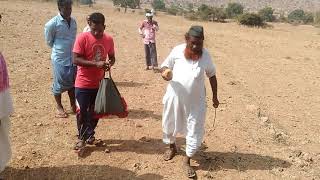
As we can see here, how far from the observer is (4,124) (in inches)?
171

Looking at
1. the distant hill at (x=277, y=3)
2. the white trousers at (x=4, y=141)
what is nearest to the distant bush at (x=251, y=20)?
the white trousers at (x=4, y=141)

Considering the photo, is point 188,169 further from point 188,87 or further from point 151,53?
point 151,53

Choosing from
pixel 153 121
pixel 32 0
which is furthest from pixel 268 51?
pixel 32 0

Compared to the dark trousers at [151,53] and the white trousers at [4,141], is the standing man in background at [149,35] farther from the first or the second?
the white trousers at [4,141]

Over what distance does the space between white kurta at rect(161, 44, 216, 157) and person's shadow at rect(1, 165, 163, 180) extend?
2.14 ft

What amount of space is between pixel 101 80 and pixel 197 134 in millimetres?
1288

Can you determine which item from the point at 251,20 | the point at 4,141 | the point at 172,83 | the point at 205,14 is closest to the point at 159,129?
the point at 172,83

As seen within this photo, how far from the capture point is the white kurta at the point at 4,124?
4.19 metres

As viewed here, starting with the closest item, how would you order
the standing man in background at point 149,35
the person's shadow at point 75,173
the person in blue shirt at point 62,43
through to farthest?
the person's shadow at point 75,173 → the person in blue shirt at point 62,43 → the standing man in background at point 149,35

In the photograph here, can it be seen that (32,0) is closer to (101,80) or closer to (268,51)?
(268,51)

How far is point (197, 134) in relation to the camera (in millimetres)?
5016

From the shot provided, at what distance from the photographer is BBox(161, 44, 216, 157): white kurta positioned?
192 inches

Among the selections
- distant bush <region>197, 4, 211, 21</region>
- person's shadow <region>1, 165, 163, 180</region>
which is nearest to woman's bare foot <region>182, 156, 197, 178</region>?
person's shadow <region>1, 165, 163, 180</region>

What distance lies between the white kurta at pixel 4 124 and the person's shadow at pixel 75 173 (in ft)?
1.81
